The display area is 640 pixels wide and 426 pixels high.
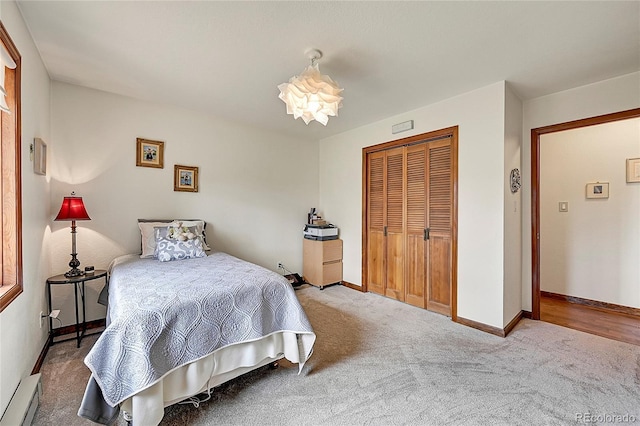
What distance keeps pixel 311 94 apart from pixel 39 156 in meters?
2.19

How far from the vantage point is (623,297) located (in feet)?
10.6

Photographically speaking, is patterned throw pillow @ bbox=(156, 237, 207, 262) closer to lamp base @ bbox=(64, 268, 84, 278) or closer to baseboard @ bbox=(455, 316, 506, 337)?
lamp base @ bbox=(64, 268, 84, 278)

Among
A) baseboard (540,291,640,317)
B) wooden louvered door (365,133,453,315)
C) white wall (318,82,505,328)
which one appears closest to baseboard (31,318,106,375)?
wooden louvered door (365,133,453,315)

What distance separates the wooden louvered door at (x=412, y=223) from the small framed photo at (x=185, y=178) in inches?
92.7

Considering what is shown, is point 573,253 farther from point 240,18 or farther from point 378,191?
point 240,18

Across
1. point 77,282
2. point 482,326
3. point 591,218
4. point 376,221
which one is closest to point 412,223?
point 376,221

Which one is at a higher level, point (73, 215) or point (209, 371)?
point (73, 215)

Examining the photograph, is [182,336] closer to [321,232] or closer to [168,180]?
[168,180]

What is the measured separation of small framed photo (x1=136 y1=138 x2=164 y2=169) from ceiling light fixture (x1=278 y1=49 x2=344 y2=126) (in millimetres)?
2049

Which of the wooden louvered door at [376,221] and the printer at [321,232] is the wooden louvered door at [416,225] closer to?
the wooden louvered door at [376,221]

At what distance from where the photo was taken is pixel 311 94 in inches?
74.7

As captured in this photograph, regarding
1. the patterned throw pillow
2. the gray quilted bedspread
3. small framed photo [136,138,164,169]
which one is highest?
small framed photo [136,138,164,169]

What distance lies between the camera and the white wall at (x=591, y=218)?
3215 mm

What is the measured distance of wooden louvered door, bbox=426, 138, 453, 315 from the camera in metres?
3.12
